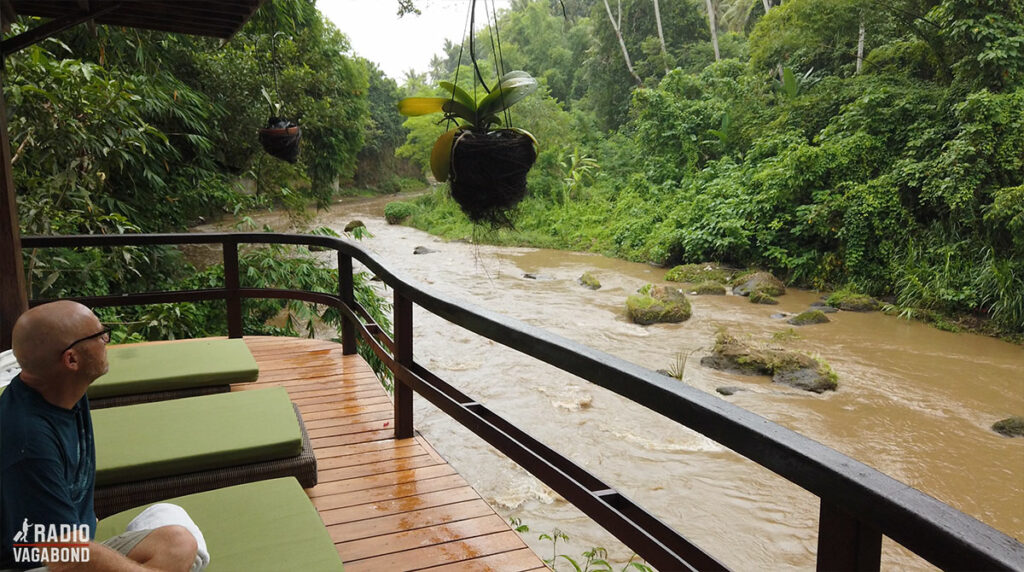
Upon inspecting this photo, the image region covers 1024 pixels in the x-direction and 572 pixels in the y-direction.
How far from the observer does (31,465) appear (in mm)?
1156

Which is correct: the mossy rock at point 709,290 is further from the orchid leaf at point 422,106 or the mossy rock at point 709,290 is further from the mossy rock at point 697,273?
the orchid leaf at point 422,106

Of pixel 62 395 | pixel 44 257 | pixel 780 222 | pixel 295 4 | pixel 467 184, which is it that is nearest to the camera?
pixel 62 395

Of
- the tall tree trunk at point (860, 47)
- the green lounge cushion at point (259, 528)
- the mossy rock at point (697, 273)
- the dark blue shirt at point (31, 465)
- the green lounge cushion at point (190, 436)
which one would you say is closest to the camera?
the dark blue shirt at point (31, 465)

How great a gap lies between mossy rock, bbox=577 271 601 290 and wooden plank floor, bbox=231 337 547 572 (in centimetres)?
953

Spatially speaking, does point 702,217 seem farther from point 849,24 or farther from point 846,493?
point 846,493

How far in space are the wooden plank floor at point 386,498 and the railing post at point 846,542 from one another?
3.52 ft

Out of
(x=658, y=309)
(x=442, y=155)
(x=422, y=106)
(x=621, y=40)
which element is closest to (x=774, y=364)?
(x=658, y=309)

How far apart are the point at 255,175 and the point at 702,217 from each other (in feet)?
31.1

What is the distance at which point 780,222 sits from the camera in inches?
494

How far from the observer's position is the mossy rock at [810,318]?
9.97 metres

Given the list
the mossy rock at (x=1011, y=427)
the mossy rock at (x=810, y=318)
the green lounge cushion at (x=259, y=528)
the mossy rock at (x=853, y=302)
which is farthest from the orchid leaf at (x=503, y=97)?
the mossy rock at (x=853, y=302)

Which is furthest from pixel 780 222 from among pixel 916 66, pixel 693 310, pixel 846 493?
pixel 846 493

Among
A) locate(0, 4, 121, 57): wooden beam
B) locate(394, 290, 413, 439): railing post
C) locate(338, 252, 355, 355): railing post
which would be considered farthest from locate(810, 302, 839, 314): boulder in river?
locate(0, 4, 121, 57): wooden beam

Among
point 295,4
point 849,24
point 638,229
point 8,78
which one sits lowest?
point 638,229
